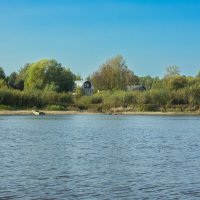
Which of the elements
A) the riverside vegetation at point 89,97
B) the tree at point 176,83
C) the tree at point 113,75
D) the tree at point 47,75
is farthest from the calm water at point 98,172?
the tree at point 113,75

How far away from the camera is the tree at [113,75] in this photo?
143625 mm

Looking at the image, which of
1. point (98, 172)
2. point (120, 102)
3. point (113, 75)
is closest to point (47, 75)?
point (113, 75)

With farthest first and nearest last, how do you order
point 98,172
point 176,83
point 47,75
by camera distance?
point 47,75 < point 176,83 < point 98,172

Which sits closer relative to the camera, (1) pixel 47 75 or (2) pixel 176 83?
(2) pixel 176 83

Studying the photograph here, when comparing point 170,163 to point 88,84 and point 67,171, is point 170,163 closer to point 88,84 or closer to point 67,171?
point 67,171

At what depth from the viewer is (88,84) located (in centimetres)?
15800

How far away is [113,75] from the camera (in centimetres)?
14362

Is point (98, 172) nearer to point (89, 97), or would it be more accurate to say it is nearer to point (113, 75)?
point (89, 97)

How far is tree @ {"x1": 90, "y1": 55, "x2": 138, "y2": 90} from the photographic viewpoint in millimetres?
143625

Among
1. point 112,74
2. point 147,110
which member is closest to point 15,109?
point 147,110

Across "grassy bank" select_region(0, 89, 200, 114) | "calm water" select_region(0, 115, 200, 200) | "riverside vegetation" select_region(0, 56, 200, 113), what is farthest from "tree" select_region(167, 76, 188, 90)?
"calm water" select_region(0, 115, 200, 200)

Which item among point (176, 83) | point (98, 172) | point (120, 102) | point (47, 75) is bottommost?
point (98, 172)

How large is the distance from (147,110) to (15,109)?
29.3 meters

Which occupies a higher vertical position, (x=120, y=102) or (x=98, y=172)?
(x=120, y=102)
